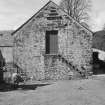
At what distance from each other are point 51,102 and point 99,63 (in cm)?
1561

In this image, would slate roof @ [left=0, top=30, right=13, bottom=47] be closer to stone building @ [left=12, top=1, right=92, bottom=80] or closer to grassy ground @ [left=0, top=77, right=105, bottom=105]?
stone building @ [left=12, top=1, right=92, bottom=80]

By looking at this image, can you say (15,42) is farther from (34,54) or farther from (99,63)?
(99,63)

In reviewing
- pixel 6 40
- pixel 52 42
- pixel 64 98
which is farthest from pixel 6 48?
pixel 64 98

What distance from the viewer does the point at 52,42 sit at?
1764 centimetres

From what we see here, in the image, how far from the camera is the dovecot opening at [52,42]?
17609mm

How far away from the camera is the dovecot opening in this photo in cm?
1761

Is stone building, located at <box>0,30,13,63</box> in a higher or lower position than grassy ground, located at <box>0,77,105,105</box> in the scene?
higher

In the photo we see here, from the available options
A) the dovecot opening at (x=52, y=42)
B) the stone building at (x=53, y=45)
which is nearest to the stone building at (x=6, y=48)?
the stone building at (x=53, y=45)

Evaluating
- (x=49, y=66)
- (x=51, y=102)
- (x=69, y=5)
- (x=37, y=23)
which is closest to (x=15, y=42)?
(x=37, y=23)

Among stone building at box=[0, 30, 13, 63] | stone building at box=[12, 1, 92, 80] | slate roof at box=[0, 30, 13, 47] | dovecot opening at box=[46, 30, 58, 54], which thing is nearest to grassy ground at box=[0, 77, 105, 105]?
stone building at box=[12, 1, 92, 80]

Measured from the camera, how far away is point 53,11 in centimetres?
1764

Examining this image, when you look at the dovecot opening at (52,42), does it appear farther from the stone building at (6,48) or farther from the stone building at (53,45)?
the stone building at (6,48)

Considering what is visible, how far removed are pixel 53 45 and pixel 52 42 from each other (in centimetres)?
29

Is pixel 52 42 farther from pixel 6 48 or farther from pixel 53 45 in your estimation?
pixel 6 48
